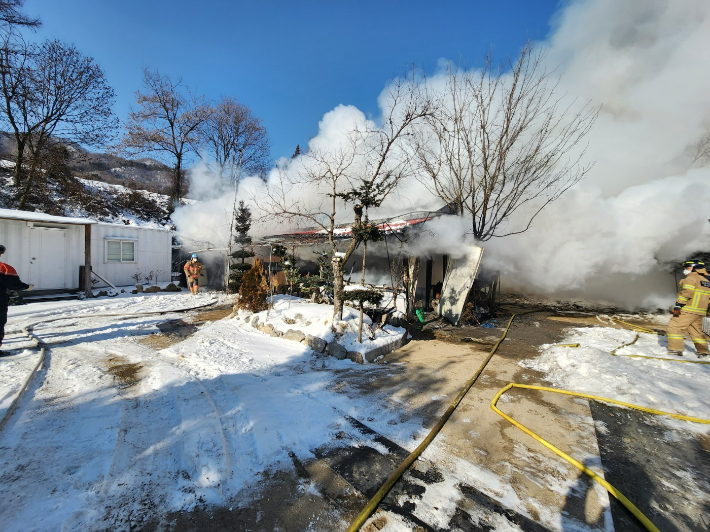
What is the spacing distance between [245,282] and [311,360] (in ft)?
11.5

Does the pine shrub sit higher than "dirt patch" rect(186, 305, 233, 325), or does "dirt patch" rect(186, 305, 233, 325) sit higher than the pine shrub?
the pine shrub

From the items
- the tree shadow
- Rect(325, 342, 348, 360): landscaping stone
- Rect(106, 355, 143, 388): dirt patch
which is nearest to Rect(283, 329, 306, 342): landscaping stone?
Rect(325, 342, 348, 360): landscaping stone

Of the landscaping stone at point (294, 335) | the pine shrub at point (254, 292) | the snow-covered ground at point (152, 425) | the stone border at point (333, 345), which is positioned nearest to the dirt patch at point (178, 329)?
the snow-covered ground at point (152, 425)

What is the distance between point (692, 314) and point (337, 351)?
6.13 m

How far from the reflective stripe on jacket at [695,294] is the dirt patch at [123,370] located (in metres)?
8.66

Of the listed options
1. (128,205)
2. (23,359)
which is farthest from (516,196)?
(128,205)

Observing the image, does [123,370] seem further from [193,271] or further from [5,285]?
[193,271]

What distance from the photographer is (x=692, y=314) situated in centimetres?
545

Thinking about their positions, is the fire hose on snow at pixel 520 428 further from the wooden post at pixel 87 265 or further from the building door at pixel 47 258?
the building door at pixel 47 258

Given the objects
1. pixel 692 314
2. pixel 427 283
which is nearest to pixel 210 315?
pixel 427 283

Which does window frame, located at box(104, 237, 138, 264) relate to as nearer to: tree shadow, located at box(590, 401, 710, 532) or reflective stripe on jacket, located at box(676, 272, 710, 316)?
tree shadow, located at box(590, 401, 710, 532)

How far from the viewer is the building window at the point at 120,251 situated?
13073mm

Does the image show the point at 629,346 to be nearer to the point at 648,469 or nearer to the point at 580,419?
the point at 580,419

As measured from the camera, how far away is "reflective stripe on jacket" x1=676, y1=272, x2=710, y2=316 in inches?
214
